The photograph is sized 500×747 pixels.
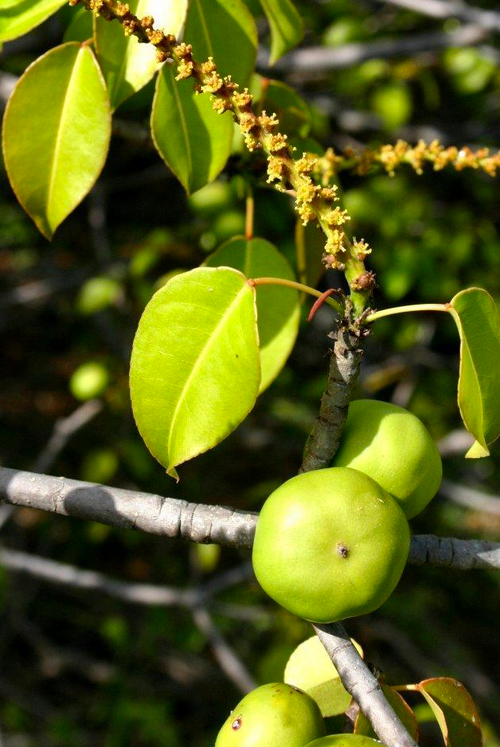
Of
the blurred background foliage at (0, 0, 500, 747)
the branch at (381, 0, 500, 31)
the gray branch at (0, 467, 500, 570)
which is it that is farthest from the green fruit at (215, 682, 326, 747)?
the branch at (381, 0, 500, 31)

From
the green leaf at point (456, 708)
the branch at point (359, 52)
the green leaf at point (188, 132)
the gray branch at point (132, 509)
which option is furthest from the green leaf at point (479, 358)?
the branch at point (359, 52)

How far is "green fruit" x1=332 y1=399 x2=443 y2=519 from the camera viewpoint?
1.16 metres

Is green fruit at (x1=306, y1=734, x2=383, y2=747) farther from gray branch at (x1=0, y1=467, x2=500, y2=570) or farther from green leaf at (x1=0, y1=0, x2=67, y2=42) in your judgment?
green leaf at (x1=0, y1=0, x2=67, y2=42)

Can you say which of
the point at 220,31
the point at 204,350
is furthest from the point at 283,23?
the point at 204,350

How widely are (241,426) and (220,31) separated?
7.31ft

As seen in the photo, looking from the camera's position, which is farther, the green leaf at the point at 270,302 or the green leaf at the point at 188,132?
the green leaf at the point at 270,302

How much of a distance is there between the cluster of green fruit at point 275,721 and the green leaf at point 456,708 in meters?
0.17

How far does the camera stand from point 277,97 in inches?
66.1

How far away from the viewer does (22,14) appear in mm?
1312

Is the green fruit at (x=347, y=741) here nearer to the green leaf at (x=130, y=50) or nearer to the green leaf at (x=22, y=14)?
the green leaf at (x=130, y=50)

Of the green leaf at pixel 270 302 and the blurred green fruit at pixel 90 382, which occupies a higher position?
the green leaf at pixel 270 302

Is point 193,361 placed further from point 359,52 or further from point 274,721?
point 359,52

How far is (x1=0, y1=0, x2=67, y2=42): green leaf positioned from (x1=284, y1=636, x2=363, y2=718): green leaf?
1061mm

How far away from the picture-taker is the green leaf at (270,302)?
150 centimetres
